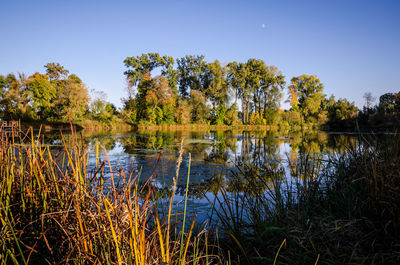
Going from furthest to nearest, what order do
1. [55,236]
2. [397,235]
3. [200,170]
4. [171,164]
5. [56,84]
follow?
[56,84] < [171,164] < [200,170] < [397,235] < [55,236]

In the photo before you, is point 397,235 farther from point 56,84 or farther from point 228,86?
point 228,86

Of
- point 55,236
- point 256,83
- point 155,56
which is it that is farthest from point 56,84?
point 55,236

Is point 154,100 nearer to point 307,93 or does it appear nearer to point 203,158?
point 203,158

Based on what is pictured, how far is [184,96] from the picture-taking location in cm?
4709

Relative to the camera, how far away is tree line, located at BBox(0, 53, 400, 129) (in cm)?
2850

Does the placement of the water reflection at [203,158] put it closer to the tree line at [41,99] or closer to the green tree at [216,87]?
the tree line at [41,99]

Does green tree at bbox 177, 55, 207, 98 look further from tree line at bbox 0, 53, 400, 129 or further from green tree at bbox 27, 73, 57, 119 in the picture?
green tree at bbox 27, 73, 57, 119

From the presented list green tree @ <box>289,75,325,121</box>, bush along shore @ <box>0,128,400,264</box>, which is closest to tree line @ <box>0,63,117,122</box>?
bush along shore @ <box>0,128,400,264</box>

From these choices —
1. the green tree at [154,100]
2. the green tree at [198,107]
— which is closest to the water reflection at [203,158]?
the green tree at [154,100]

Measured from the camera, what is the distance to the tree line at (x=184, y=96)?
28500 millimetres

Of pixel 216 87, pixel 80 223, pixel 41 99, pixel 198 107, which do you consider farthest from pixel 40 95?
pixel 80 223

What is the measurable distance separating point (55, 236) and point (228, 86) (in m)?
44.8

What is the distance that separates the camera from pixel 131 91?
39031 mm

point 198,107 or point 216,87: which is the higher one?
point 216,87
